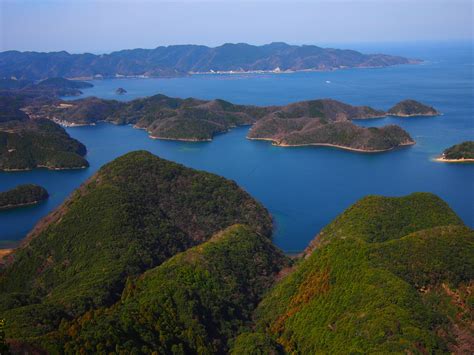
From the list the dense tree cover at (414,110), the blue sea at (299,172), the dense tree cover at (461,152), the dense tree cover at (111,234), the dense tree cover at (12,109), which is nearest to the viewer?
the dense tree cover at (111,234)

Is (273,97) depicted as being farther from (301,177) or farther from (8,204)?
(8,204)

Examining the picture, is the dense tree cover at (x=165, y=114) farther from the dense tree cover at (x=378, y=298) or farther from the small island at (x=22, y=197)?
the dense tree cover at (x=378, y=298)

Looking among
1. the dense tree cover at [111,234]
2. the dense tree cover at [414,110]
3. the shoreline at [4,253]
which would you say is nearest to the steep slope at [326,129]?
the dense tree cover at [414,110]

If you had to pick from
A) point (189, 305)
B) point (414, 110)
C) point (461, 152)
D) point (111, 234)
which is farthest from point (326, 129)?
point (189, 305)

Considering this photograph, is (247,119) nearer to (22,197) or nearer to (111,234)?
(22,197)

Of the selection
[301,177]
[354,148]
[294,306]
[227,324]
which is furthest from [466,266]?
[354,148]

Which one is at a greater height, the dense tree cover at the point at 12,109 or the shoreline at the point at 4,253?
the dense tree cover at the point at 12,109

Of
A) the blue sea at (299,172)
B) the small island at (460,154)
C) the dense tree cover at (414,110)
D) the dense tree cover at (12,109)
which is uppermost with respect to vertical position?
the dense tree cover at (12,109)
